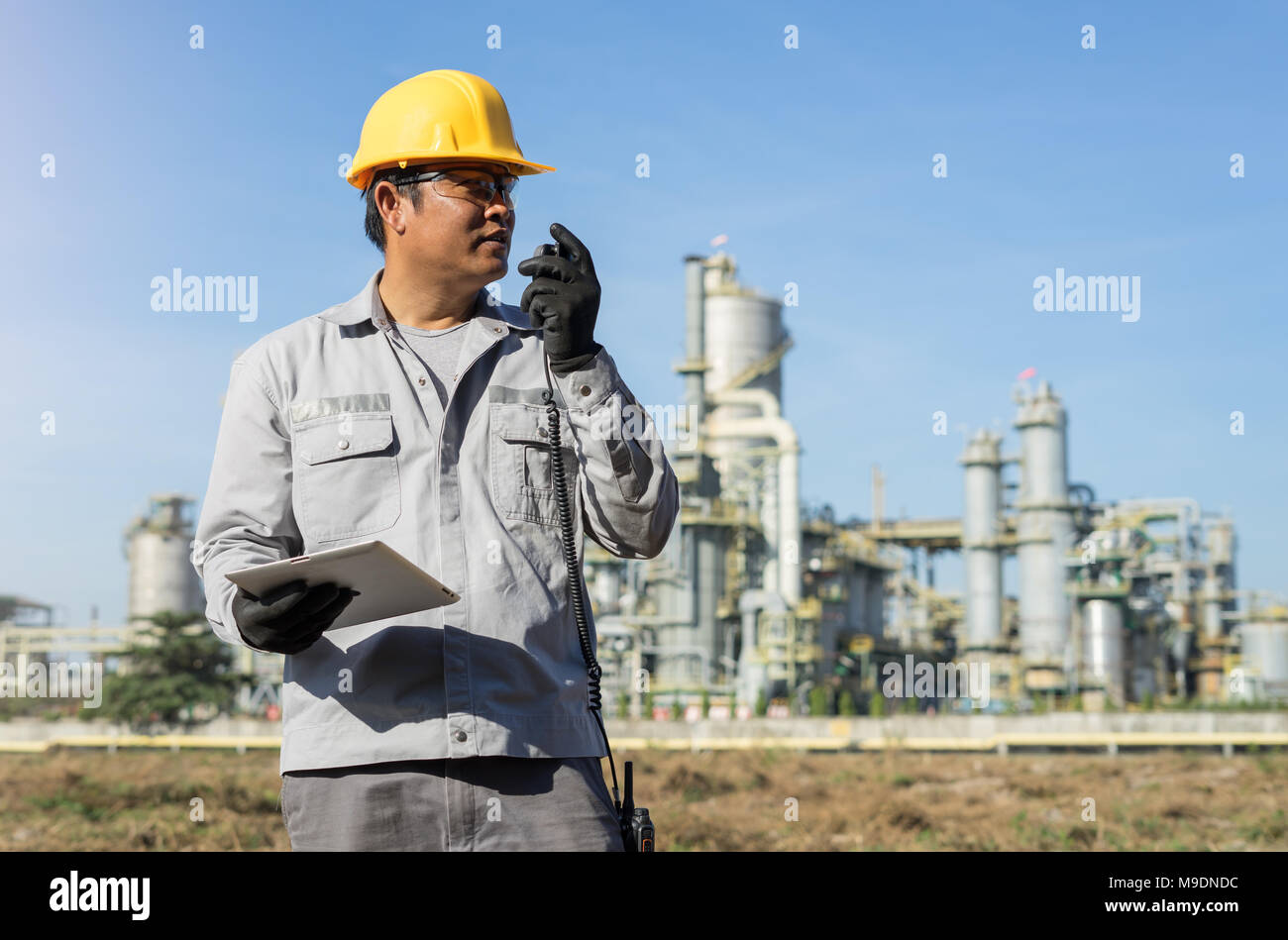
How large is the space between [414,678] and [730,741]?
25.1 m

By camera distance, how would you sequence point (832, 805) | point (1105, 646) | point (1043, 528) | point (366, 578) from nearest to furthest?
point (366, 578) < point (832, 805) < point (1105, 646) < point (1043, 528)

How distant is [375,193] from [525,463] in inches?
25.0

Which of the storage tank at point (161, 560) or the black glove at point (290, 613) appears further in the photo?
the storage tank at point (161, 560)

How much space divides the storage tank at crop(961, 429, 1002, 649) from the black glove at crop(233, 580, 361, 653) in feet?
126

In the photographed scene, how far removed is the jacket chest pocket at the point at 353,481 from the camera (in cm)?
239

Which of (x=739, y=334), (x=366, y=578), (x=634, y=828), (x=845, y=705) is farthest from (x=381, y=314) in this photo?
(x=739, y=334)

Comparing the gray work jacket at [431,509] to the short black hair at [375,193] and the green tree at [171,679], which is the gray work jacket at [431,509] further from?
the green tree at [171,679]

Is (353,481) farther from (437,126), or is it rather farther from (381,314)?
(437,126)

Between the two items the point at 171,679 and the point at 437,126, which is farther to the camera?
the point at 171,679

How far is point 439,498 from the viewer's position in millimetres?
2381

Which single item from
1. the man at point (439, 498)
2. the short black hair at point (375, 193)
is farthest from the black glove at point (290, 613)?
the short black hair at point (375, 193)
